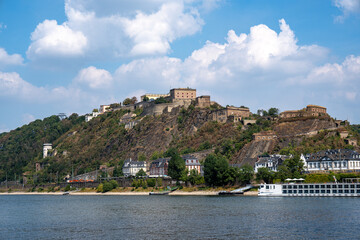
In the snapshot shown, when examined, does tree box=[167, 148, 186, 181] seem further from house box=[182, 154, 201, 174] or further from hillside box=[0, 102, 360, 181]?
hillside box=[0, 102, 360, 181]

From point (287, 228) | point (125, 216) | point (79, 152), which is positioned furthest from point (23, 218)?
point (79, 152)

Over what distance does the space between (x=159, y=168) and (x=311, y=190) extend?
173 feet

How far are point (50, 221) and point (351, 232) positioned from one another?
37465mm

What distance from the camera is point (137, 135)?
591 ft

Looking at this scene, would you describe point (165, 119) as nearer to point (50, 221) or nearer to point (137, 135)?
point (137, 135)

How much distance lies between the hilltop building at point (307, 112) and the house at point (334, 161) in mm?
33783

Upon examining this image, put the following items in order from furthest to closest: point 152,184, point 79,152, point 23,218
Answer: point 79,152 → point 152,184 → point 23,218

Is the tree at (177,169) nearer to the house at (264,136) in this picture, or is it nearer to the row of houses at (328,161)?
the row of houses at (328,161)

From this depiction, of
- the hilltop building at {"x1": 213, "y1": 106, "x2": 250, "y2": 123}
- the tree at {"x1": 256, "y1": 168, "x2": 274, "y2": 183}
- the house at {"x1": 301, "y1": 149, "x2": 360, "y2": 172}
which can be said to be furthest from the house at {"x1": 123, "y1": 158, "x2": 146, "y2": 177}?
the house at {"x1": 301, "y1": 149, "x2": 360, "y2": 172}

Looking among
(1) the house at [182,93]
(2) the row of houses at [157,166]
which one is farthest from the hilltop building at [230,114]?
(2) the row of houses at [157,166]

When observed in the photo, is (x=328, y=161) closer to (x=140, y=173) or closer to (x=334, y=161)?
(x=334, y=161)

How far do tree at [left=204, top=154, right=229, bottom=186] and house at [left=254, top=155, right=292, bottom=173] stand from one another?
10.6 m

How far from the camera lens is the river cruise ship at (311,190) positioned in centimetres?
9012

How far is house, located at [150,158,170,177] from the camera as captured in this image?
132625 millimetres
